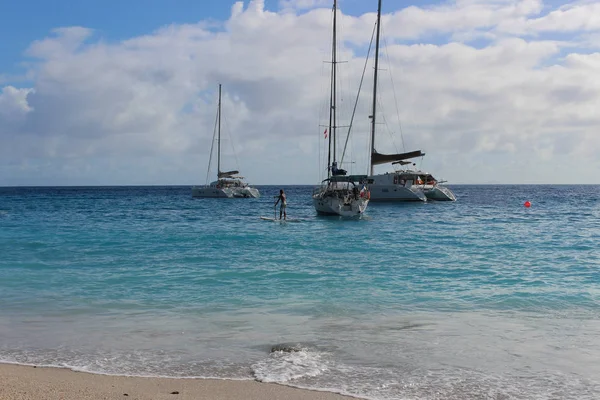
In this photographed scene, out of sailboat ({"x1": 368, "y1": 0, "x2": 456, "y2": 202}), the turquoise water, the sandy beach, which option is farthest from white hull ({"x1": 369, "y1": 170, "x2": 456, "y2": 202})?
the sandy beach

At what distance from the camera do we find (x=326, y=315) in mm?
10695

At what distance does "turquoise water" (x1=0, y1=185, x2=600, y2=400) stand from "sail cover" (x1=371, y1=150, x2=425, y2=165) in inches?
1290

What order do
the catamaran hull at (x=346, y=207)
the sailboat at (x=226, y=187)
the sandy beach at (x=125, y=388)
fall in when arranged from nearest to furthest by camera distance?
1. the sandy beach at (x=125, y=388)
2. the catamaran hull at (x=346, y=207)
3. the sailboat at (x=226, y=187)

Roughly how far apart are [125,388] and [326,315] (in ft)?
16.0

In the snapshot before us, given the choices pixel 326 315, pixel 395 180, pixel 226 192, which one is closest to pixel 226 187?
pixel 226 192

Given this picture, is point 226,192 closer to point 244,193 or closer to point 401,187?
point 244,193

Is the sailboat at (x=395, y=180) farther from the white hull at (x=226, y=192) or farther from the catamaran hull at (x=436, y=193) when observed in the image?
the white hull at (x=226, y=192)

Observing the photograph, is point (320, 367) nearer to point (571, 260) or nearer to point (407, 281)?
point (407, 281)

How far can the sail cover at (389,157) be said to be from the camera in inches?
2178

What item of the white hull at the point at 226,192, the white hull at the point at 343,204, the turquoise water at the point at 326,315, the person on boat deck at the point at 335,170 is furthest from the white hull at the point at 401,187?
the turquoise water at the point at 326,315

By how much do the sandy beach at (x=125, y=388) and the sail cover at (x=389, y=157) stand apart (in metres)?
50.3

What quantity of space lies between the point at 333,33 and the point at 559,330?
39472mm

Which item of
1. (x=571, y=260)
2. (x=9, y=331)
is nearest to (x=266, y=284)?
(x=9, y=331)

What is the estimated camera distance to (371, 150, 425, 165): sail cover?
5531 cm
